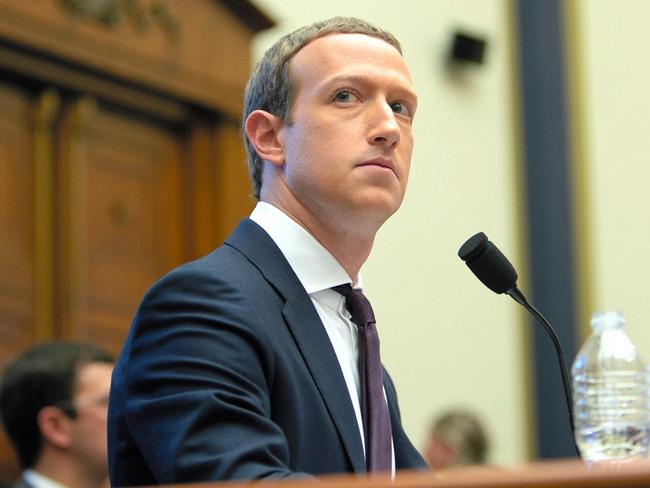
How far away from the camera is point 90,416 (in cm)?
387

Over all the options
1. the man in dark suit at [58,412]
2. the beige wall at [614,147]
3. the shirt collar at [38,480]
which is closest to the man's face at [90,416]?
the man in dark suit at [58,412]

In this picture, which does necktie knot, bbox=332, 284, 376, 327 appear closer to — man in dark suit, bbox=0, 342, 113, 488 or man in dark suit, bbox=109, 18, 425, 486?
man in dark suit, bbox=109, 18, 425, 486

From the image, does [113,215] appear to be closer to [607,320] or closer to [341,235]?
[607,320]

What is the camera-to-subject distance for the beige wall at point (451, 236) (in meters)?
6.13

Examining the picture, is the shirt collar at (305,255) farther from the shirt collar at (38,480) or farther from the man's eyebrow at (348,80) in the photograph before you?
the shirt collar at (38,480)

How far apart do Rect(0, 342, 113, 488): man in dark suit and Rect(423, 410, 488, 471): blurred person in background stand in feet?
6.37

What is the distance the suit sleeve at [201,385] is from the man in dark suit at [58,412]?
186cm

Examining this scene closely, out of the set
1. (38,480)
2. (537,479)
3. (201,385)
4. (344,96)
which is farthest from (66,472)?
(537,479)

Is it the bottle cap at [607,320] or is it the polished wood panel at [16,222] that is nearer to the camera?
the bottle cap at [607,320]

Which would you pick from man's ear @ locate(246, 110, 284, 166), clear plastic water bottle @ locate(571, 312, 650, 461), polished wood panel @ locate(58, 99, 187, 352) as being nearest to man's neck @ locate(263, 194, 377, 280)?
man's ear @ locate(246, 110, 284, 166)

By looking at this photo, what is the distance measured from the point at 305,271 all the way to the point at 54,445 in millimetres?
1815

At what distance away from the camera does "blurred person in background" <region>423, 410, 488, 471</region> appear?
5.49m

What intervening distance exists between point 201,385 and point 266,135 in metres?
0.68

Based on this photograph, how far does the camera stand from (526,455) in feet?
21.9
